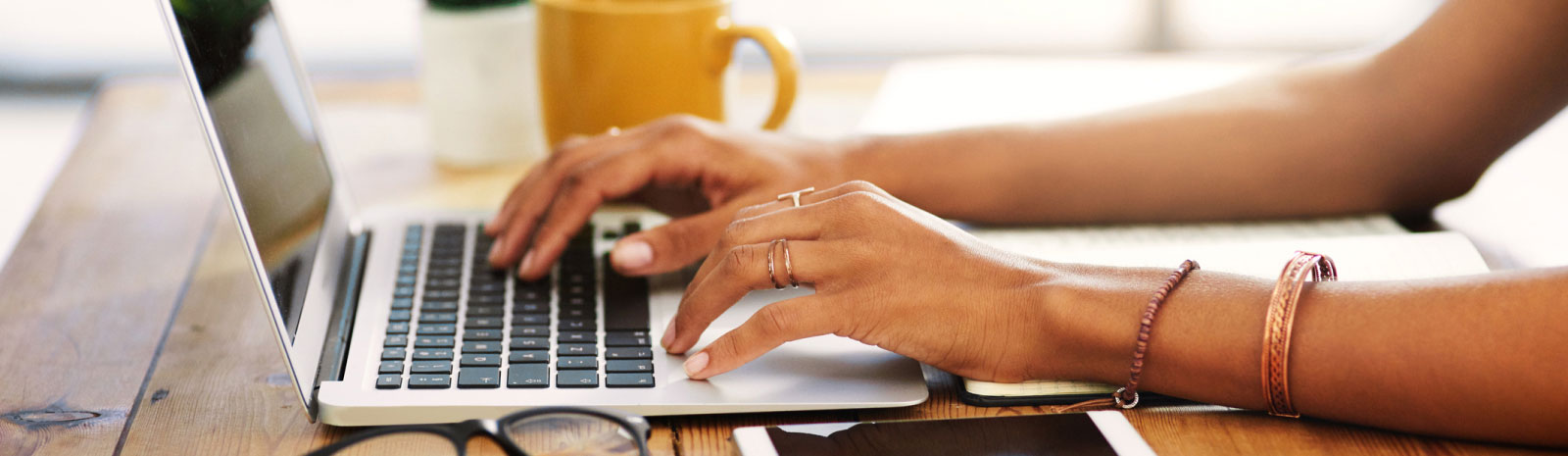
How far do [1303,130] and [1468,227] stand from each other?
13 cm

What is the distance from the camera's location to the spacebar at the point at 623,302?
28.0 inches

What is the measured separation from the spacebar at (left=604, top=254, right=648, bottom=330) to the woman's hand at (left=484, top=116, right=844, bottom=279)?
4cm

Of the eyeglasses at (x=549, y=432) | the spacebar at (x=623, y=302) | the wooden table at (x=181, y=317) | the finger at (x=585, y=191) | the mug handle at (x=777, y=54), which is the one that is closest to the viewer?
the eyeglasses at (x=549, y=432)

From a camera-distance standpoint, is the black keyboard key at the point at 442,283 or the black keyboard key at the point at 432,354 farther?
the black keyboard key at the point at 442,283

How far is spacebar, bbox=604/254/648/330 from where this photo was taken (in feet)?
2.33

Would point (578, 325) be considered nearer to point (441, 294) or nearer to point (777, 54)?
point (441, 294)

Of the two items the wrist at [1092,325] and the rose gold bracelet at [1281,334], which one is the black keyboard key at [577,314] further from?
the rose gold bracelet at [1281,334]

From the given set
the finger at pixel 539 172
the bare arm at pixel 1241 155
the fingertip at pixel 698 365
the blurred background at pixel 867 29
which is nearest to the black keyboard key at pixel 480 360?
the fingertip at pixel 698 365

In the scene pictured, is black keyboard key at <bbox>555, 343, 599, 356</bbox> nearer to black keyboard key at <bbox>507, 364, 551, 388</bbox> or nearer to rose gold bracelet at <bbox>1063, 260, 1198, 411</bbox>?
black keyboard key at <bbox>507, 364, 551, 388</bbox>

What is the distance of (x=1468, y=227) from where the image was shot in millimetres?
882

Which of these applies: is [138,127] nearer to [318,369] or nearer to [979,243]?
[318,369]

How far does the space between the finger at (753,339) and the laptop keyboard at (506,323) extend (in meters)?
0.03

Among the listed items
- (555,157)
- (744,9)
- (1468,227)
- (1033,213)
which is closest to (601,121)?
(555,157)

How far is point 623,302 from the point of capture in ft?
2.46
